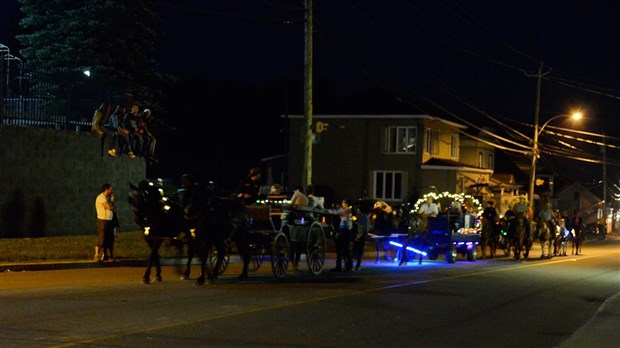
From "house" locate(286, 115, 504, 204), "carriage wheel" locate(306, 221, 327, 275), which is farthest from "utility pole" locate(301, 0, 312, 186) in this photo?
"house" locate(286, 115, 504, 204)

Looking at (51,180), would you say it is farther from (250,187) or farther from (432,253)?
(432,253)

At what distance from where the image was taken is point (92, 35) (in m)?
38.9

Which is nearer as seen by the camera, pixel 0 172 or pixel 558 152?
pixel 0 172

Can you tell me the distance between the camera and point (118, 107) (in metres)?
29.3

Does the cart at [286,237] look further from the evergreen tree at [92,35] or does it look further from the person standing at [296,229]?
the evergreen tree at [92,35]

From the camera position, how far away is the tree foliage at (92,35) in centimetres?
3819

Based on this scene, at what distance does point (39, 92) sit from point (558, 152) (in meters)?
60.0

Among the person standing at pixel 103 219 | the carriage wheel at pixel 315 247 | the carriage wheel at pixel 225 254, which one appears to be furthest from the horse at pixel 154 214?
the carriage wheel at pixel 315 247

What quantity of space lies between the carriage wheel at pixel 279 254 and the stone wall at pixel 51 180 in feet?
30.8

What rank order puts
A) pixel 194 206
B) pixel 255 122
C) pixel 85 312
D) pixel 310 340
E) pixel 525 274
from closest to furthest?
pixel 310 340
pixel 85 312
pixel 194 206
pixel 525 274
pixel 255 122

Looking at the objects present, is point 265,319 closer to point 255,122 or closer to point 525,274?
point 525,274

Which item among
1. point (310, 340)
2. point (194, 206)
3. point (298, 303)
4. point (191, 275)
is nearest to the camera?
point (310, 340)

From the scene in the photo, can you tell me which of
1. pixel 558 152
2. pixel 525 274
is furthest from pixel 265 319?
pixel 558 152

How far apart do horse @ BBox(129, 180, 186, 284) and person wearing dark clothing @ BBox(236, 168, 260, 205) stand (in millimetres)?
2140
